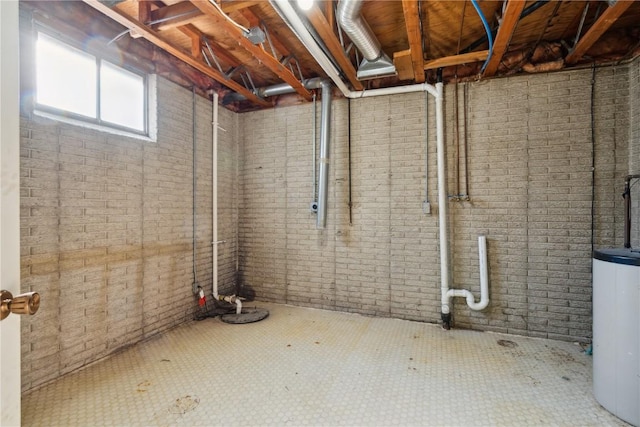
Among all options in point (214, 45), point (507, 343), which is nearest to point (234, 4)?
point (214, 45)

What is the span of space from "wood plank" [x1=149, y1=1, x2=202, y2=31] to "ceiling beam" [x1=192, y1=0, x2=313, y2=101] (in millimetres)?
167

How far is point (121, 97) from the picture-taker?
2979 mm

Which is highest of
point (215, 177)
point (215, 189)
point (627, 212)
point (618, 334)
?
point (215, 177)

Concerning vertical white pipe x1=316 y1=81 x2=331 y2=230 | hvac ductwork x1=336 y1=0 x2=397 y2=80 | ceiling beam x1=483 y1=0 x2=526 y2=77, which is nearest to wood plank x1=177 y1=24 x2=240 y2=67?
vertical white pipe x1=316 y1=81 x2=331 y2=230

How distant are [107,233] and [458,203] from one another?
3627 mm

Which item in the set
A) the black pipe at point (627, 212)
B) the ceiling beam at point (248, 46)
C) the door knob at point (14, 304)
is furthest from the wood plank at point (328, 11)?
the black pipe at point (627, 212)

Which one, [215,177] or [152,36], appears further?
[215,177]

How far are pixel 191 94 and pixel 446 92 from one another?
3096 millimetres

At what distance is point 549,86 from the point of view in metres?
3.12

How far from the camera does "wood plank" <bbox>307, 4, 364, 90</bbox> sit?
2.22 meters

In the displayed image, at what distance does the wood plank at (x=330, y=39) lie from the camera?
222 centimetres

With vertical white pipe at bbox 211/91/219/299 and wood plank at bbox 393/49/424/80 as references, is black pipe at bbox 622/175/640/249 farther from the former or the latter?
vertical white pipe at bbox 211/91/219/299

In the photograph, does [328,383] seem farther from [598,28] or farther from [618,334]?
[598,28]

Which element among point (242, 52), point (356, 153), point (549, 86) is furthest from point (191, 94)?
point (549, 86)
